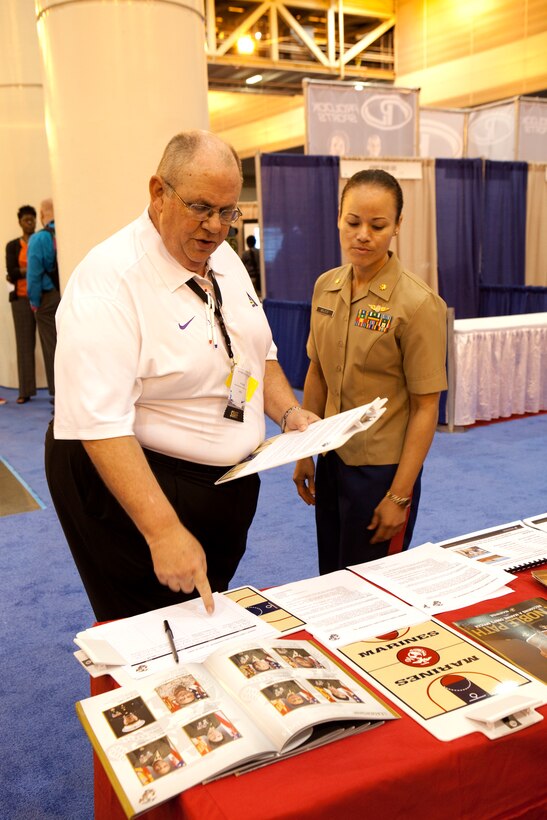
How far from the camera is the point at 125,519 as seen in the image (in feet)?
4.56

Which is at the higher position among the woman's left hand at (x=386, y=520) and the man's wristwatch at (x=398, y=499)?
the man's wristwatch at (x=398, y=499)

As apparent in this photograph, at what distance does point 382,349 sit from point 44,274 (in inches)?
182

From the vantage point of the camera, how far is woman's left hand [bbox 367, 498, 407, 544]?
1727mm

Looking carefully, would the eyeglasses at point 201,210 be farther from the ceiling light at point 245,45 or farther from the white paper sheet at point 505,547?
the ceiling light at point 245,45

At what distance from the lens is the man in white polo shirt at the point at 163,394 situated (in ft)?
3.86

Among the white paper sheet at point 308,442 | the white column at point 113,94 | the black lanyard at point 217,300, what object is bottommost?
the white paper sheet at point 308,442

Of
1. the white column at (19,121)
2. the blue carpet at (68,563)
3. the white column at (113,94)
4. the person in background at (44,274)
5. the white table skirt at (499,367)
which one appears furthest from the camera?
the white column at (19,121)

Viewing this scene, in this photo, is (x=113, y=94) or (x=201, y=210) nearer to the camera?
(x=201, y=210)

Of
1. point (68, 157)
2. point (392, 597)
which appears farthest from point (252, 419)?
point (68, 157)

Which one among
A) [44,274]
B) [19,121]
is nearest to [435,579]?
[44,274]

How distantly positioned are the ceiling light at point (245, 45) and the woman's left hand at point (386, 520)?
Result: 10.3 m

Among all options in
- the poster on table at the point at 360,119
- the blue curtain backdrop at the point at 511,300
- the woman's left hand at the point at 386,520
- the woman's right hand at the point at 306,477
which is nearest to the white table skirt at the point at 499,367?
the blue curtain backdrop at the point at 511,300

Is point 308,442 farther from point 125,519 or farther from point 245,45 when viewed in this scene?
point 245,45

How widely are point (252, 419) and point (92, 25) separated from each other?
350 centimetres
